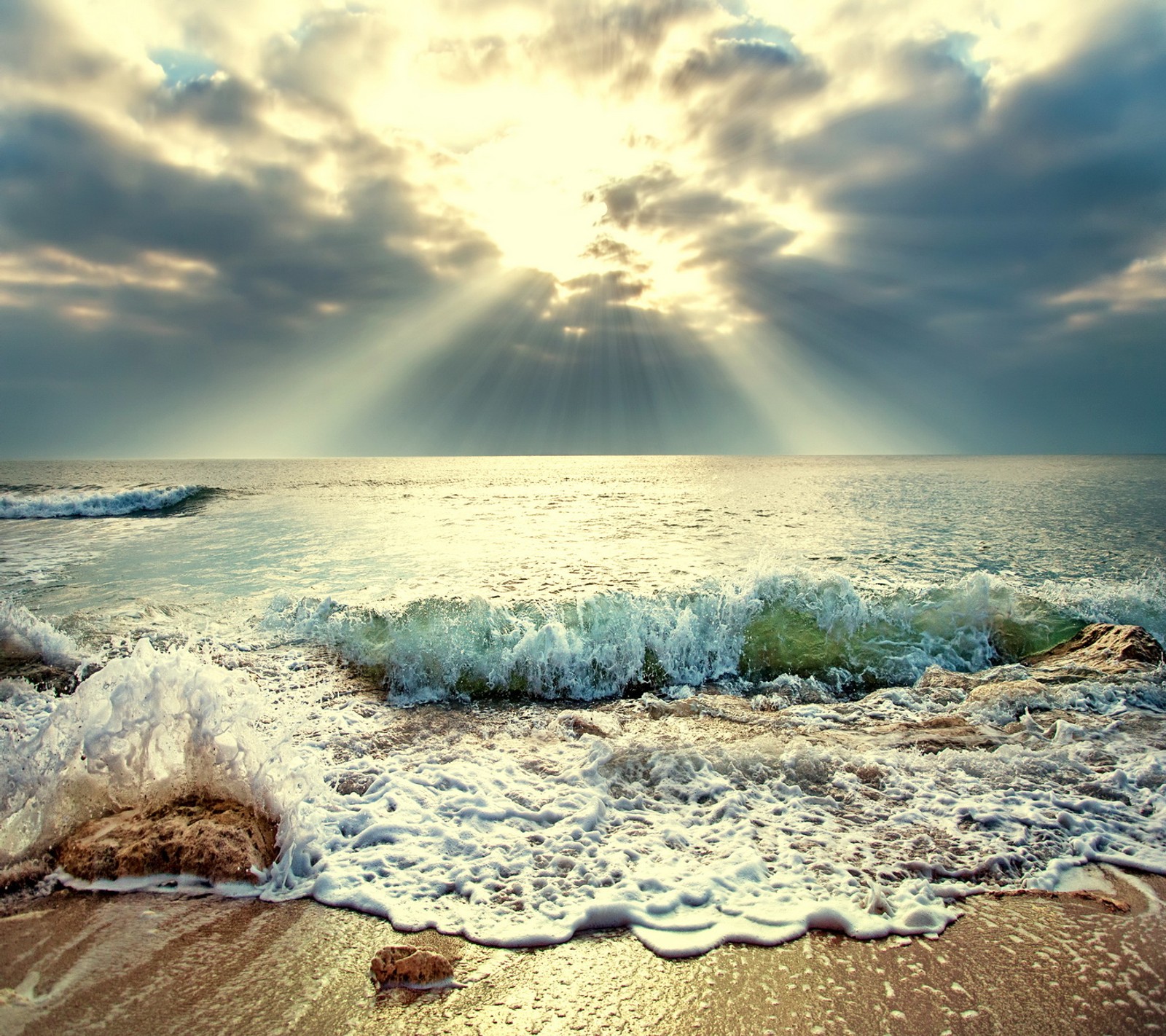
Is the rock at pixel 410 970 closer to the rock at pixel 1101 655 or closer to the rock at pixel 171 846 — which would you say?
the rock at pixel 171 846

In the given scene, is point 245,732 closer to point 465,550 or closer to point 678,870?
point 678,870

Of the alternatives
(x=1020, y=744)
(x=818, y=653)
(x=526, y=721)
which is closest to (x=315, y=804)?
(x=526, y=721)

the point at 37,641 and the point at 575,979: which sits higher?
the point at 575,979

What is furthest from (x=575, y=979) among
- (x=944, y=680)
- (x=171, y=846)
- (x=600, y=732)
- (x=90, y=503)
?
(x=90, y=503)

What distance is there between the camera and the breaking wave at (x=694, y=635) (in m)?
9.20

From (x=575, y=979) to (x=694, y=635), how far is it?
7.41 meters

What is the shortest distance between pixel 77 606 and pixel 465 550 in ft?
33.1

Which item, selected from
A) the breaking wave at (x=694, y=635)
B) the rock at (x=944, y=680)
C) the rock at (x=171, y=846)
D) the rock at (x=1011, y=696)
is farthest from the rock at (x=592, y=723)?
the rock at (x=944, y=680)

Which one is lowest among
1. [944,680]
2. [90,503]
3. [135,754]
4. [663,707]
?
[663,707]

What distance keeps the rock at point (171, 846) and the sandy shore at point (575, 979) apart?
0.28 m

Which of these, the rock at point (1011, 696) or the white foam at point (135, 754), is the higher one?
the white foam at point (135, 754)

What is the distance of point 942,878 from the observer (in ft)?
13.3

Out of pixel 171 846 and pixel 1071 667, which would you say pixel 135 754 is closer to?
pixel 171 846

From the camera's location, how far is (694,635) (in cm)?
1033
